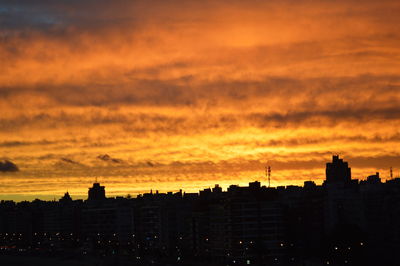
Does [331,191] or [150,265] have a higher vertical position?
[331,191]

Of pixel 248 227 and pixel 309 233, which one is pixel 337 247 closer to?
pixel 248 227

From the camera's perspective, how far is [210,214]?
196 m

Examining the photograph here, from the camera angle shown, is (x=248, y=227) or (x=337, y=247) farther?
(x=248, y=227)

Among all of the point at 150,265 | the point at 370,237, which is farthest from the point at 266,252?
the point at 150,265

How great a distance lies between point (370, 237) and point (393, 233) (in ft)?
30.8

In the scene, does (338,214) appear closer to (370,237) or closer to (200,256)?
(370,237)

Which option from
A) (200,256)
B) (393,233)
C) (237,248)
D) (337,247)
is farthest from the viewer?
(200,256)

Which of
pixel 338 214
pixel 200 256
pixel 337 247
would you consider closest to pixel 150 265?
pixel 200 256

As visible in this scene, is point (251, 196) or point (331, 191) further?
point (331, 191)

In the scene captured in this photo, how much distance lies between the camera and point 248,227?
17650 centimetres

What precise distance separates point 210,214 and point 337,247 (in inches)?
2019

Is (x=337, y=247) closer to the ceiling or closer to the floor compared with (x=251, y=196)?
closer to the floor

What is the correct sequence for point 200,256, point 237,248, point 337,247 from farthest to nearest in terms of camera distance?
point 200,256
point 237,248
point 337,247

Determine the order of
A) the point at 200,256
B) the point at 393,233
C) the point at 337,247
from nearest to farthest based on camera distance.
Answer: the point at 337,247 → the point at 393,233 → the point at 200,256
